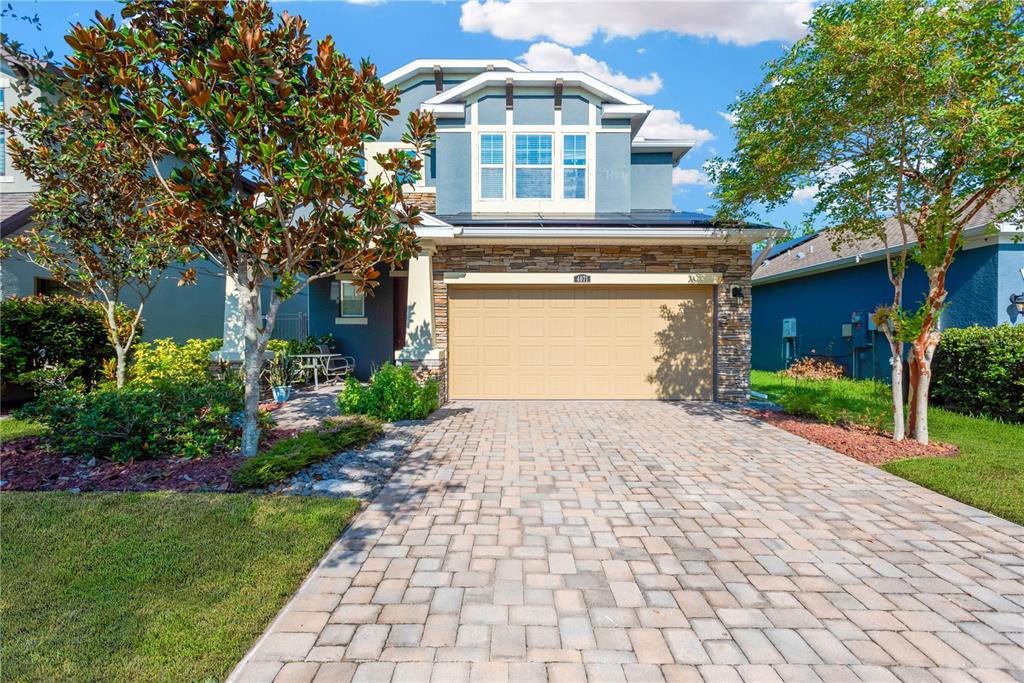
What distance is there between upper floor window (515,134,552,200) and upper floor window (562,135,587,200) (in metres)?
0.39

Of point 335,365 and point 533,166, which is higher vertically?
point 533,166

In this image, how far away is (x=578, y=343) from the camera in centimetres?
1015

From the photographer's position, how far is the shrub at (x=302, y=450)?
4.71 m

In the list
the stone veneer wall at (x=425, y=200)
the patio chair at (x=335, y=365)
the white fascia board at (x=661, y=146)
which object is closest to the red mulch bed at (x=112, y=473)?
the patio chair at (x=335, y=365)

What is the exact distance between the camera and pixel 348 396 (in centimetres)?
788

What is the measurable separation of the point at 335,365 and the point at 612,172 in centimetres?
840

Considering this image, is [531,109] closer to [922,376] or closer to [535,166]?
[535,166]

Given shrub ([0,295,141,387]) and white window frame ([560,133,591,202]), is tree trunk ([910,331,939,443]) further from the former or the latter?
shrub ([0,295,141,387])

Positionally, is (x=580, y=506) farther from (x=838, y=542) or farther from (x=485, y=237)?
(x=485, y=237)

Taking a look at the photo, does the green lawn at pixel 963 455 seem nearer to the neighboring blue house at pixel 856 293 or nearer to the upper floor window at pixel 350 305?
the neighboring blue house at pixel 856 293

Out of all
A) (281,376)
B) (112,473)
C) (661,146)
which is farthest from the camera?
(661,146)

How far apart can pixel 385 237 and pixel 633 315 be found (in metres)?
6.02

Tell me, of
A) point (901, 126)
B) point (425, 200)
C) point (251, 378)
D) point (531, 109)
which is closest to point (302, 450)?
point (251, 378)

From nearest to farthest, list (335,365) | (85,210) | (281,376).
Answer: (85,210) → (281,376) → (335,365)
